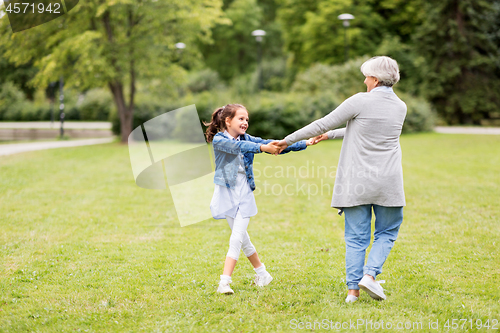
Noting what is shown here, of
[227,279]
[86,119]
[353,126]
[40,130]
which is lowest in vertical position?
[86,119]

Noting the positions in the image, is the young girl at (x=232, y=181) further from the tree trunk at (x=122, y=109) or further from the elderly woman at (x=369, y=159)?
the tree trunk at (x=122, y=109)

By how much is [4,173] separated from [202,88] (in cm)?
3086

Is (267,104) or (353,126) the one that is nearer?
(353,126)

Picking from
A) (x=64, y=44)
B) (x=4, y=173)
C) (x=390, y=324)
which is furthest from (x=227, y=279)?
(x=64, y=44)

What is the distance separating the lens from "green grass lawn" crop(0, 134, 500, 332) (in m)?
3.64

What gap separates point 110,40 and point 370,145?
723 inches

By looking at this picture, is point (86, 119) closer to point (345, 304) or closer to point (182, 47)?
point (182, 47)

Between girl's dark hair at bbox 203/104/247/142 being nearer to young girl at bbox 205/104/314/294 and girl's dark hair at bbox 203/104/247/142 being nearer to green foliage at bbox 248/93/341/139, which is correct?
young girl at bbox 205/104/314/294

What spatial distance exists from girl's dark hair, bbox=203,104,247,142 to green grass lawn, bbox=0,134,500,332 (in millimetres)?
1475

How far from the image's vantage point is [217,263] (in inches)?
202

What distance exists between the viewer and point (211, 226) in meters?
7.00

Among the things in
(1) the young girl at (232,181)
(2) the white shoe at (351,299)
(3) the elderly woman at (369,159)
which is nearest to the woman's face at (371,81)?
(3) the elderly woman at (369,159)

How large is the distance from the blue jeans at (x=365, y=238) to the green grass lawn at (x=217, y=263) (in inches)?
11.5

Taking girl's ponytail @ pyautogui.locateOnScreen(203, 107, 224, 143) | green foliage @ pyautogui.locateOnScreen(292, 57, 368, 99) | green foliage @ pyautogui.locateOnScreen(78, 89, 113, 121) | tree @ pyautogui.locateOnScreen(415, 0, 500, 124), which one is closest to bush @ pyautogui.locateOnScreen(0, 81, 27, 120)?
green foliage @ pyautogui.locateOnScreen(78, 89, 113, 121)
